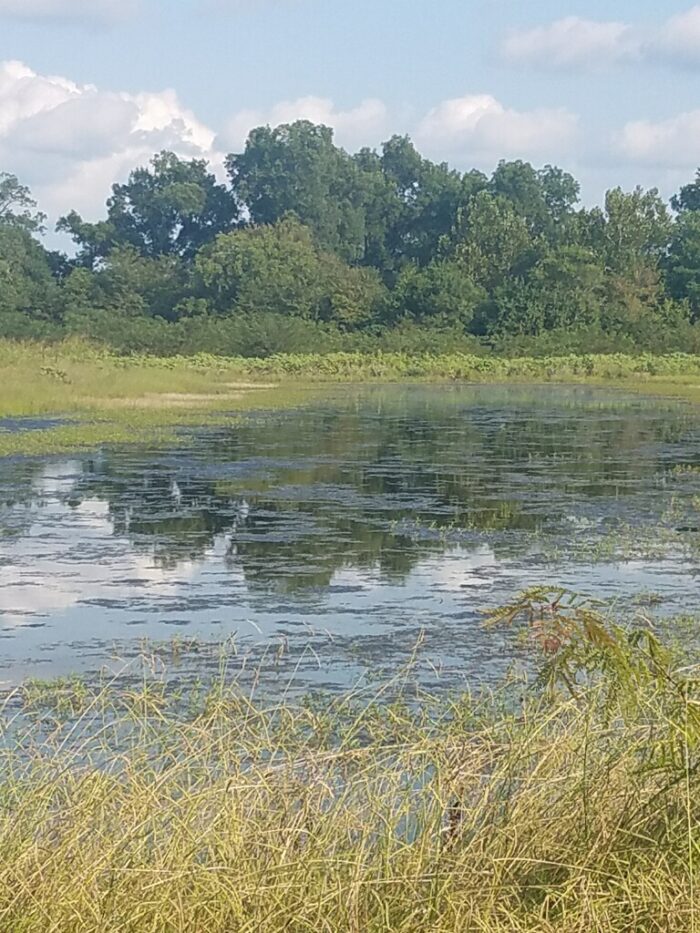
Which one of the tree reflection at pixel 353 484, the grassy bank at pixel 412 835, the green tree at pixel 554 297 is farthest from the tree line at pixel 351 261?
the grassy bank at pixel 412 835

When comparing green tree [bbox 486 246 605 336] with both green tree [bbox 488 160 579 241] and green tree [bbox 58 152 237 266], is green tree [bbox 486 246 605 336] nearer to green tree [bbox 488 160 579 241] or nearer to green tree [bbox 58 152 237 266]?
green tree [bbox 488 160 579 241]

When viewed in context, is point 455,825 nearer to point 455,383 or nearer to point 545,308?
point 455,383

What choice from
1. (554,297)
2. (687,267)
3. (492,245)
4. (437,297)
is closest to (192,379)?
(437,297)

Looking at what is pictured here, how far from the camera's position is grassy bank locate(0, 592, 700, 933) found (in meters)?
4.35

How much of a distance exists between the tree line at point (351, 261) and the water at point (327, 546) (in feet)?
124

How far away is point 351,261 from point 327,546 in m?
77.3

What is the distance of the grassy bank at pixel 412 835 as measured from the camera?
14.3ft

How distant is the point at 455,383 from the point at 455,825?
48654 millimetres

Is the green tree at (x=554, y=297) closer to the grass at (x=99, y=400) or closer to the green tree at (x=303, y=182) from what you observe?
the grass at (x=99, y=400)

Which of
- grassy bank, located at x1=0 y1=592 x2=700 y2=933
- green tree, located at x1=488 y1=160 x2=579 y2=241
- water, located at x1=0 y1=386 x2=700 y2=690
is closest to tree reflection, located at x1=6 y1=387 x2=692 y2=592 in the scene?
water, located at x1=0 y1=386 x2=700 y2=690

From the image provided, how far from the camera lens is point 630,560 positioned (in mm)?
13594

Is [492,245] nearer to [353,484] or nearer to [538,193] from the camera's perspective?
[538,193]

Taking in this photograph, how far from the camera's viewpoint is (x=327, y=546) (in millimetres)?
14203

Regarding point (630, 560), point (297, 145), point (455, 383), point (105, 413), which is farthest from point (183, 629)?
point (297, 145)
